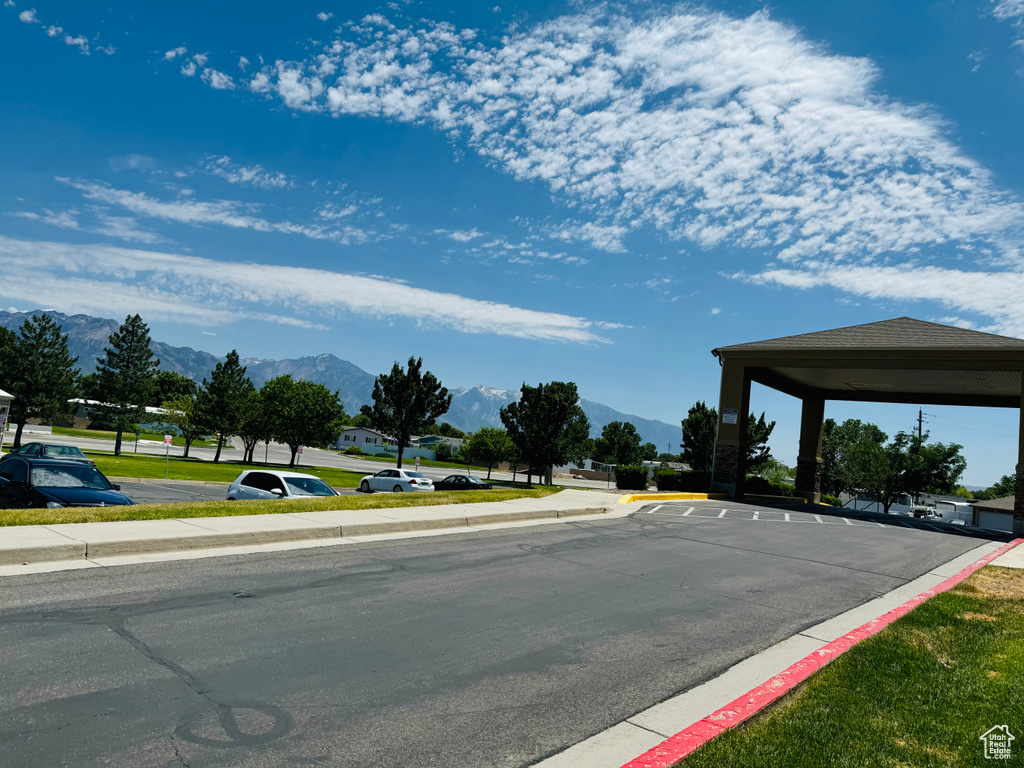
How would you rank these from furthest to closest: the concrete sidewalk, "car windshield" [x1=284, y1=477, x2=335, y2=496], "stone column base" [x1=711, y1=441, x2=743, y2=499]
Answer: "stone column base" [x1=711, y1=441, x2=743, y2=499]
"car windshield" [x1=284, y1=477, x2=335, y2=496]
the concrete sidewalk

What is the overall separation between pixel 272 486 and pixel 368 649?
40.0 ft

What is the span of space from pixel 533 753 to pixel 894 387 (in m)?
36.8

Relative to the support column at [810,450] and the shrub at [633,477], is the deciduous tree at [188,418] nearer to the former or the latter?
the shrub at [633,477]

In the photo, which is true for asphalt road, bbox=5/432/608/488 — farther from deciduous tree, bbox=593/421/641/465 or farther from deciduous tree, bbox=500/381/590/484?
deciduous tree, bbox=593/421/641/465

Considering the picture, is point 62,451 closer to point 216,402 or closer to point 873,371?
point 873,371

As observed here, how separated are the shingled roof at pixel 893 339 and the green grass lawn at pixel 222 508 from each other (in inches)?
670

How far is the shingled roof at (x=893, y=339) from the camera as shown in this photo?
26.0 metres

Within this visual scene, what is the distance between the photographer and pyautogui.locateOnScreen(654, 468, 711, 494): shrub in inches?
1293

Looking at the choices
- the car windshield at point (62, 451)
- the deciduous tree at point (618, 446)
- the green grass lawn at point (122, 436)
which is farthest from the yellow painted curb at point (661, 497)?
the deciduous tree at point (618, 446)

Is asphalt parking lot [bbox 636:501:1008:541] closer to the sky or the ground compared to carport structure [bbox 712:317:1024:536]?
closer to the ground

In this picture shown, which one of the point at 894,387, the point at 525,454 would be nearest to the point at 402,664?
the point at 894,387

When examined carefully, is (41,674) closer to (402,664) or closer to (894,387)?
(402,664)

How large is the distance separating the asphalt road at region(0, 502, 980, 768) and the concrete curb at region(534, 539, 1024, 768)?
17cm

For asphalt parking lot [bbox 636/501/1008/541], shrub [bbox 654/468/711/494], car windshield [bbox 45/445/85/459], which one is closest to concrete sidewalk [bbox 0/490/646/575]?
asphalt parking lot [bbox 636/501/1008/541]
